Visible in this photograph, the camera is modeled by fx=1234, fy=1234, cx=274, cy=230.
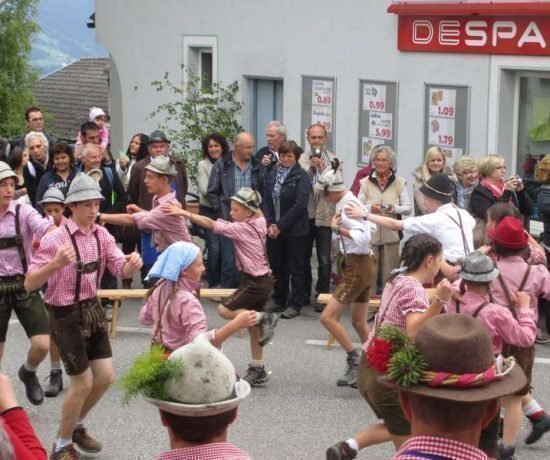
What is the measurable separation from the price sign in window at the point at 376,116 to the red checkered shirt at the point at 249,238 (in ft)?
17.7

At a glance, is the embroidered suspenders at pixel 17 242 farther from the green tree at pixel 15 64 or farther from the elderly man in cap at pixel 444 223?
the green tree at pixel 15 64

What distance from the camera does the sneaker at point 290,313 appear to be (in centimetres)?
1242

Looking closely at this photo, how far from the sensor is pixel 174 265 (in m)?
7.34

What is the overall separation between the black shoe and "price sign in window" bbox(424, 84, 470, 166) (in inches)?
Answer: 257

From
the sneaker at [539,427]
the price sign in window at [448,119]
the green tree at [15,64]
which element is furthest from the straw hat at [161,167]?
the green tree at [15,64]

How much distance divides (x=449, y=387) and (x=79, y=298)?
4.43 metres

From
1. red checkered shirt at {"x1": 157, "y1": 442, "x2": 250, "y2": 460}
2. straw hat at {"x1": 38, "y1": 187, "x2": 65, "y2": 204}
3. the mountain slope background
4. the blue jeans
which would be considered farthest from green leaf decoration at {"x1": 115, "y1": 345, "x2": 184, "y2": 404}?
the mountain slope background

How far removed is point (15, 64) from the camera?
48562 mm

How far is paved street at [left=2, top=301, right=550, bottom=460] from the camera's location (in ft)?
27.9

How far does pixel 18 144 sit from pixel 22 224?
194 inches

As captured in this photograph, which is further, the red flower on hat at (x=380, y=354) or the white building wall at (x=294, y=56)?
the white building wall at (x=294, y=56)

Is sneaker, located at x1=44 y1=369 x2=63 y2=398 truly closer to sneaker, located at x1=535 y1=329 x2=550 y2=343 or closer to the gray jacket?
the gray jacket

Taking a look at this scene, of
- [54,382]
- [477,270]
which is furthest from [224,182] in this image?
[477,270]

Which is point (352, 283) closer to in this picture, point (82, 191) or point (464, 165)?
point (82, 191)
